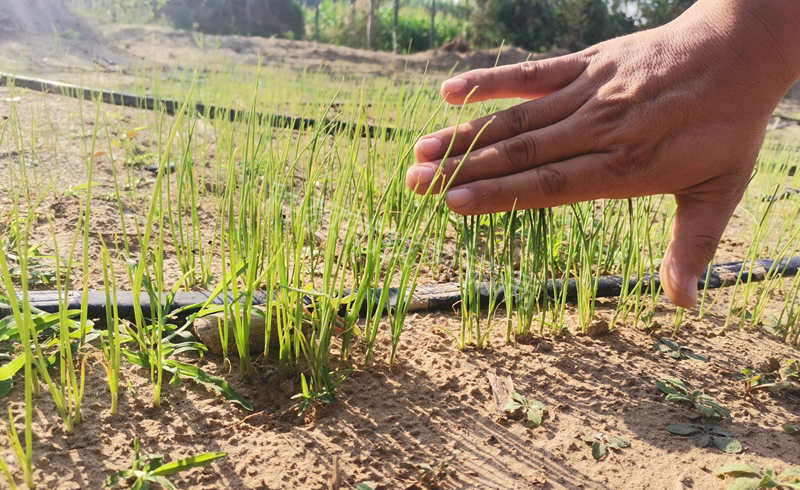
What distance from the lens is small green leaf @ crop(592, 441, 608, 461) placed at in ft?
3.57

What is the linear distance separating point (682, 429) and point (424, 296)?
2.43ft

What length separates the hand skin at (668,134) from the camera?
1.13m

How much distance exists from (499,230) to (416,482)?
1.54m

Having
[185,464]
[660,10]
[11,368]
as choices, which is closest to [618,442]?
[185,464]

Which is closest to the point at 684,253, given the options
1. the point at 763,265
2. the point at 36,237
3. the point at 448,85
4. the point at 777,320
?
the point at 448,85

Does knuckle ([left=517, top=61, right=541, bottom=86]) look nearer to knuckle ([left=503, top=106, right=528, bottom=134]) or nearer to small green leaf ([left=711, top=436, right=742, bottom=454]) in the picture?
knuckle ([left=503, top=106, right=528, bottom=134])

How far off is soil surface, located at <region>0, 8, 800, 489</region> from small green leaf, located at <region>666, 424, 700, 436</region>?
0.01 metres

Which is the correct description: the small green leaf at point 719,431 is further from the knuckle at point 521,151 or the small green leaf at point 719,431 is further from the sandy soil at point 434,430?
the knuckle at point 521,151

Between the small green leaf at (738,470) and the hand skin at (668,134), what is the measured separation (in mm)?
293

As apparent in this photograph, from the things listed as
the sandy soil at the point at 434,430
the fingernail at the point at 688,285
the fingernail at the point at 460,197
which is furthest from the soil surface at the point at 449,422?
the fingernail at the point at 460,197

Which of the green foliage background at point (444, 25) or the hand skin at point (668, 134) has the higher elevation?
the green foliage background at point (444, 25)

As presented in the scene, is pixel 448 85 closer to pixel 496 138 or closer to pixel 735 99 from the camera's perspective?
pixel 496 138

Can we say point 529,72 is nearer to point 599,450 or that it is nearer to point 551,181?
point 551,181

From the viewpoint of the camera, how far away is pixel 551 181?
118cm
